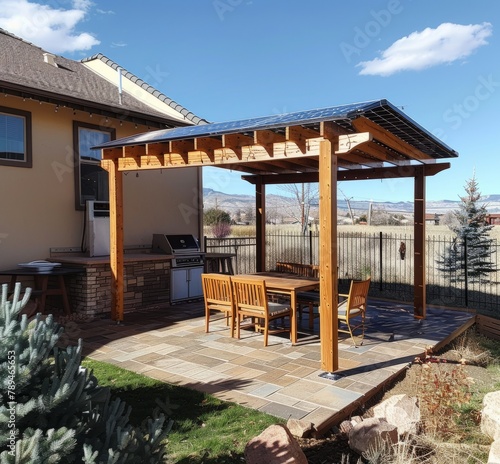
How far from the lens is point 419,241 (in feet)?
26.8

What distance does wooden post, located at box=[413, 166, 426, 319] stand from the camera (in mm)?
8070

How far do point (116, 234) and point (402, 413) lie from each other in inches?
219

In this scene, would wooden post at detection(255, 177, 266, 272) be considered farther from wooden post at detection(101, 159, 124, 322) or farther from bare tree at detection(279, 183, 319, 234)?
bare tree at detection(279, 183, 319, 234)

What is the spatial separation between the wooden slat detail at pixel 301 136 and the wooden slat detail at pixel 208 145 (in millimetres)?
1325

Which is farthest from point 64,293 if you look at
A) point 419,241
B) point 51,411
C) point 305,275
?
point 419,241

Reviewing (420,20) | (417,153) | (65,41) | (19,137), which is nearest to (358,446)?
(417,153)

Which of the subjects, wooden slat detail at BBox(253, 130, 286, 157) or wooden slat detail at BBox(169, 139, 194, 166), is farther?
wooden slat detail at BBox(169, 139, 194, 166)

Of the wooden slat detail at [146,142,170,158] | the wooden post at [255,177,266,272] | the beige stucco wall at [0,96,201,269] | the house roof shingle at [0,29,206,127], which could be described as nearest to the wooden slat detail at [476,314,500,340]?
the wooden post at [255,177,266,272]

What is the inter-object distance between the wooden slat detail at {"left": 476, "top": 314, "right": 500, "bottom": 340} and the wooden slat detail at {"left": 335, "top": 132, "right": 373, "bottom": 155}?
5.53m

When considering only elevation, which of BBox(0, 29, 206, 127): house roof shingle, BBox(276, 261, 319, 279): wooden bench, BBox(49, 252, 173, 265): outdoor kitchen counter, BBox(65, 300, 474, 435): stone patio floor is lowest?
BBox(65, 300, 474, 435): stone patio floor

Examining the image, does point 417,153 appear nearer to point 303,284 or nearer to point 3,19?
point 303,284

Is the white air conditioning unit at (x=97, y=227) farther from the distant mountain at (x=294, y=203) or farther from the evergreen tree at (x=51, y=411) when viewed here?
the evergreen tree at (x=51, y=411)

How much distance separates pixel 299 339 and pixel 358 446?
10.4ft

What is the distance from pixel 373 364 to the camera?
5453 mm
